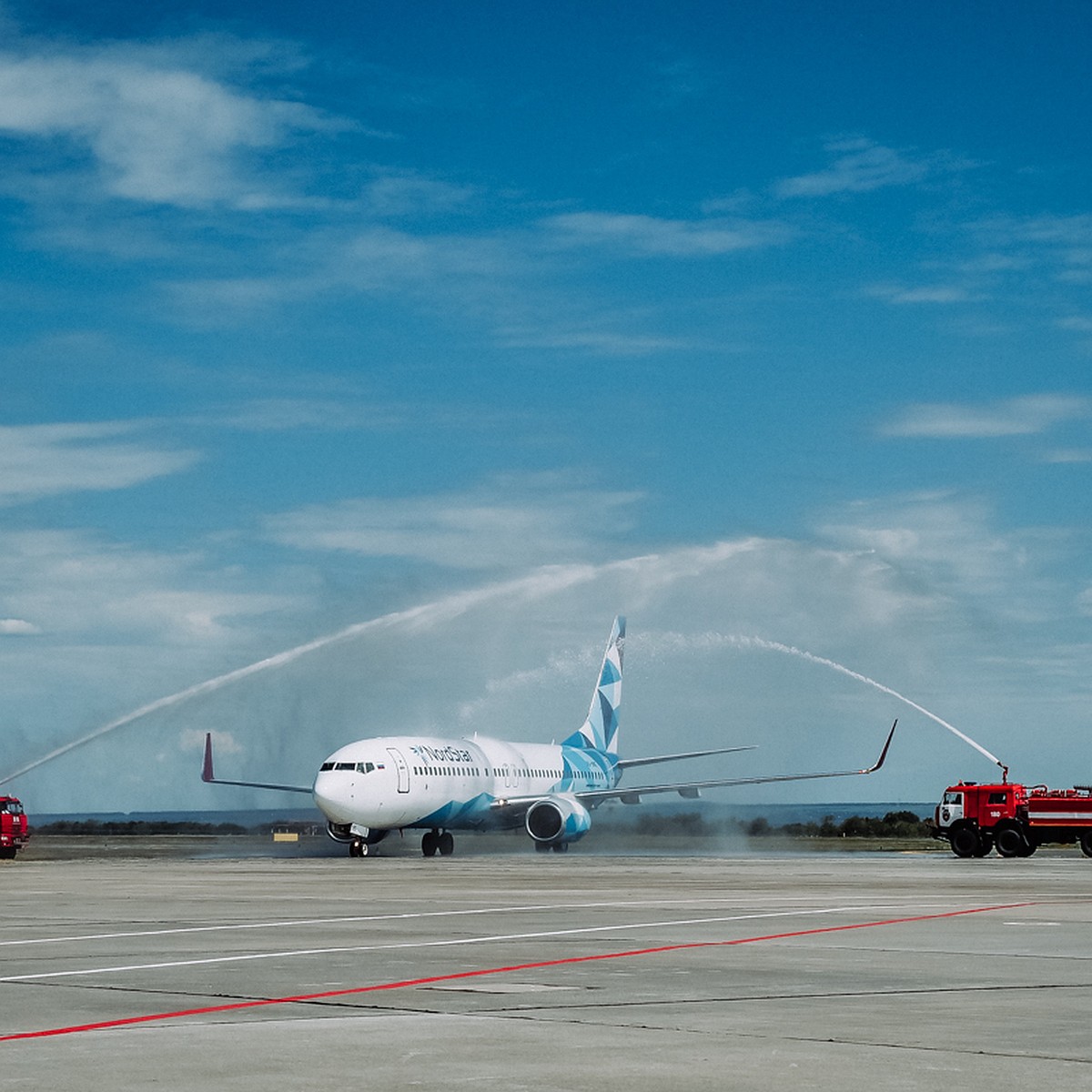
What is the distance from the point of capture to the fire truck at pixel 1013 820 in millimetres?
60031

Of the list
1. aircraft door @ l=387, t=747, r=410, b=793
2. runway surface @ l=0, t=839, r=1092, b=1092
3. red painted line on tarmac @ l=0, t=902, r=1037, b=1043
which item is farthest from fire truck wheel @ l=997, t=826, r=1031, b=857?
red painted line on tarmac @ l=0, t=902, r=1037, b=1043

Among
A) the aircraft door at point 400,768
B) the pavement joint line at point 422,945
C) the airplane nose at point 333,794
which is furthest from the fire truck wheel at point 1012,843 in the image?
the pavement joint line at point 422,945

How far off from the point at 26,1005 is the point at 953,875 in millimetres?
31276

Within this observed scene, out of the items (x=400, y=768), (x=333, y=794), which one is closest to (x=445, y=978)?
(x=333, y=794)

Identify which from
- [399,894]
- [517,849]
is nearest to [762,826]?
[517,849]

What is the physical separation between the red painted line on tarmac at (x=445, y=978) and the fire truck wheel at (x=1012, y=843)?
119 ft

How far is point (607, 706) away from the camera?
8400 cm

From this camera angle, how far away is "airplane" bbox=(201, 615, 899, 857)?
5900 cm

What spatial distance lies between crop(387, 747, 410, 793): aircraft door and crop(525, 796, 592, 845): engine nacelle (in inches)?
292

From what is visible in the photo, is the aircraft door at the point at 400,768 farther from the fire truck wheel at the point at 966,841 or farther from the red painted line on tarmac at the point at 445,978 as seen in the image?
the red painted line on tarmac at the point at 445,978

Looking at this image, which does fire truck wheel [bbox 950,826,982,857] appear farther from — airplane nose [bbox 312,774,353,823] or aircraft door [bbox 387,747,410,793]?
airplane nose [bbox 312,774,353,823]

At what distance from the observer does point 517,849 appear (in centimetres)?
7244

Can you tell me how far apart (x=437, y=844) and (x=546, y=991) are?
5148cm

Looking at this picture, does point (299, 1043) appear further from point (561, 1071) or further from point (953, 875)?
point (953, 875)
